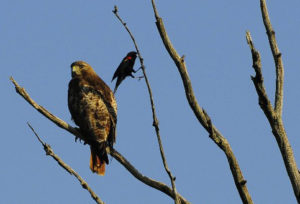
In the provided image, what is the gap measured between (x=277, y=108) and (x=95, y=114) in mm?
3949

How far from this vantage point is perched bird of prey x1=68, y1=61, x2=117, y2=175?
21.1 ft

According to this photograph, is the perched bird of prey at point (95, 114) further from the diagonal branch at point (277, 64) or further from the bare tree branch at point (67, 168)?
the diagonal branch at point (277, 64)

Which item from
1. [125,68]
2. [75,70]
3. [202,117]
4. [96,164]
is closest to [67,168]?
[202,117]

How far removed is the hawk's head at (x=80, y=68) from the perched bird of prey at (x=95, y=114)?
29cm

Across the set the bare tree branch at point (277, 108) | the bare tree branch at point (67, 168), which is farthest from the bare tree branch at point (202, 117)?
the bare tree branch at point (67, 168)

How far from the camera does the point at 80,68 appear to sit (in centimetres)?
768

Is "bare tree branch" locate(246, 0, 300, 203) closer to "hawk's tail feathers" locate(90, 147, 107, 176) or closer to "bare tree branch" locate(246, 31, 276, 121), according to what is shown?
"bare tree branch" locate(246, 31, 276, 121)

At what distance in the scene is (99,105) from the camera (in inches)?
264

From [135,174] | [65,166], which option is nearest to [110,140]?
[135,174]

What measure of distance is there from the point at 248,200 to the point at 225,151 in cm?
29

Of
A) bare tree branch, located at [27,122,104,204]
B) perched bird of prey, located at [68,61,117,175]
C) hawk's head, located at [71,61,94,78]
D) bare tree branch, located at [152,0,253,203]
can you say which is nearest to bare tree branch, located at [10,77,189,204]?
bare tree branch, located at [152,0,253,203]

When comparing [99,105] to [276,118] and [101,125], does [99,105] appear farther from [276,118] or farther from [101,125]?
[276,118]

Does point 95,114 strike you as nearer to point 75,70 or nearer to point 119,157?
point 75,70

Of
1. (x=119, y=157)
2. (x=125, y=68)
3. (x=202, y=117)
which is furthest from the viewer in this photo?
(x=125, y=68)
